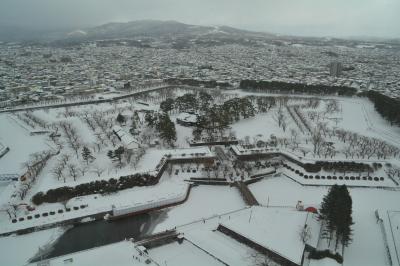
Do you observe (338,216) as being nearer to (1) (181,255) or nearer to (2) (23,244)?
(1) (181,255)

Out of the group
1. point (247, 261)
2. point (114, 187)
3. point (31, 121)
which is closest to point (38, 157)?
point (114, 187)

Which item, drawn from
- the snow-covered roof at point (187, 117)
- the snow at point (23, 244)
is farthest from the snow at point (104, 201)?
the snow-covered roof at point (187, 117)

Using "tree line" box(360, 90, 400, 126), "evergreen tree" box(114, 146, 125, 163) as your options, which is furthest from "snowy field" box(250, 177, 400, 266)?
"tree line" box(360, 90, 400, 126)

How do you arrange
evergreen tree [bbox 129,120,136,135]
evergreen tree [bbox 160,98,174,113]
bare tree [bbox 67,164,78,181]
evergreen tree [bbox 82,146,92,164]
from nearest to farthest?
1. bare tree [bbox 67,164,78,181]
2. evergreen tree [bbox 82,146,92,164]
3. evergreen tree [bbox 129,120,136,135]
4. evergreen tree [bbox 160,98,174,113]

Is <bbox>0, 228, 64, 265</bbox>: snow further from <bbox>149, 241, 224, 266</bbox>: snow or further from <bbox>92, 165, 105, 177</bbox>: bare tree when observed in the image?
<bbox>149, 241, 224, 266</bbox>: snow

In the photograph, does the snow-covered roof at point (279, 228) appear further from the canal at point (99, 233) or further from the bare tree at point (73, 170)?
the bare tree at point (73, 170)

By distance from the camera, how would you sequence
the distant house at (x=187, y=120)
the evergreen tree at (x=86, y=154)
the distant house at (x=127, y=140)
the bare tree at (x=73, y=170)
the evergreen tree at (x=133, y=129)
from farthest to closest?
the distant house at (x=187, y=120)
the evergreen tree at (x=133, y=129)
the distant house at (x=127, y=140)
the evergreen tree at (x=86, y=154)
the bare tree at (x=73, y=170)

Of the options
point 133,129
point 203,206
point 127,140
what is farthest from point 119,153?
point 203,206

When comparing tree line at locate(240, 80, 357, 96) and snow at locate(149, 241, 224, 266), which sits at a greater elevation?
tree line at locate(240, 80, 357, 96)

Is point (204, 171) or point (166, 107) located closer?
point (204, 171)

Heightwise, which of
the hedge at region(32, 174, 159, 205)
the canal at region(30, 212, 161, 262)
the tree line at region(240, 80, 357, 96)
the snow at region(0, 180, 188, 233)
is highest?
the tree line at region(240, 80, 357, 96)
